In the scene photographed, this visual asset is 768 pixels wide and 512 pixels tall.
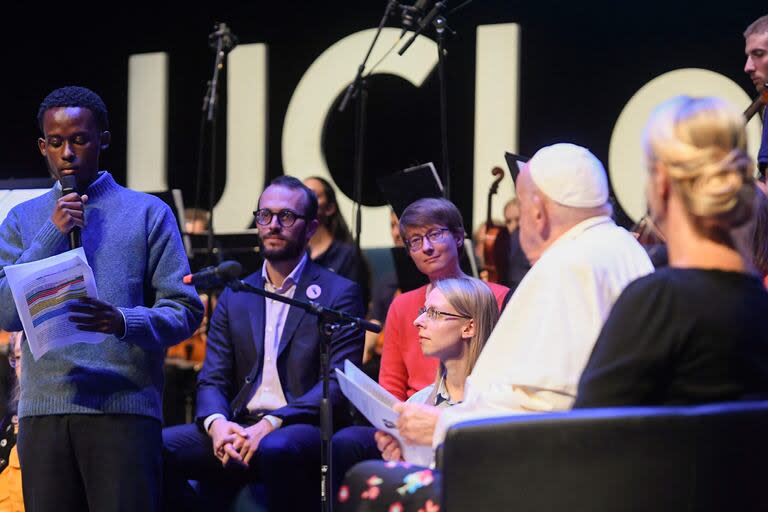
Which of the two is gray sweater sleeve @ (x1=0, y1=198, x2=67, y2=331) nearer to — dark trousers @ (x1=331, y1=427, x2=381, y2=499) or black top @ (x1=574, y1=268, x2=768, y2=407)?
dark trousers @ (x1=331, y1=427, x2=381, y2=499)

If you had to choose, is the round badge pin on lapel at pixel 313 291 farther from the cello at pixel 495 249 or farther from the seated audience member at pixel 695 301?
the seated audience member at pixel 695 301

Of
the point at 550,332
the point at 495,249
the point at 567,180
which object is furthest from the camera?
the point at 495,249

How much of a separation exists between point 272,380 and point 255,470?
1.35 feet

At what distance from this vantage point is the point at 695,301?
1815 millimetres

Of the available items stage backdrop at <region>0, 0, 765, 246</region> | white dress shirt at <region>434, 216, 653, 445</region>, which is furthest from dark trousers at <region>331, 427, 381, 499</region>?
stage backdrop at <region>0, 0, 765, 246</region>

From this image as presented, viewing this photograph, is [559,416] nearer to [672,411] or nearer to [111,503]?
[672,411]

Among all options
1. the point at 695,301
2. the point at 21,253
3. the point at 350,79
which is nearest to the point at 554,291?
the point at 695,301

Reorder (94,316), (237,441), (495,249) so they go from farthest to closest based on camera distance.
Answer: (495,249), (237,441), (94,316)

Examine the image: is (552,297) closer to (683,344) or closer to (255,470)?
(683,344)

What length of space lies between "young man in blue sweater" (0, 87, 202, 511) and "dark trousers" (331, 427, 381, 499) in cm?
97

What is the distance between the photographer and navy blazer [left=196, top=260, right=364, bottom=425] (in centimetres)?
432

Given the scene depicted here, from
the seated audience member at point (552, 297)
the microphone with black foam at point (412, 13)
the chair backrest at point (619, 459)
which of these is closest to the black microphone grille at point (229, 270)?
the seated audience member at point (552, 297)

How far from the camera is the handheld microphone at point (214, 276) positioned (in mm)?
3115

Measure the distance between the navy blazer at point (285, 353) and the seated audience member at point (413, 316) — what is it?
179 millimetres
